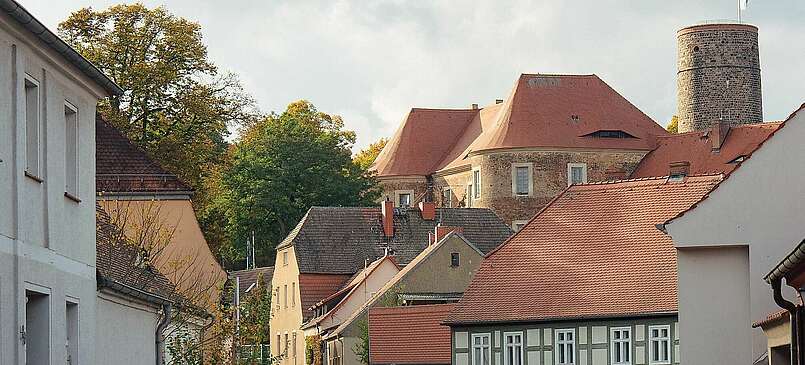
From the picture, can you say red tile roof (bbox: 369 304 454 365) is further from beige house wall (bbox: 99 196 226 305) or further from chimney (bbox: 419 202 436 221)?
chimney (bbox: 419 202 436 221)

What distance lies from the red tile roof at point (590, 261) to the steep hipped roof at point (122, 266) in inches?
802

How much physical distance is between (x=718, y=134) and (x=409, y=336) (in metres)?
47.8

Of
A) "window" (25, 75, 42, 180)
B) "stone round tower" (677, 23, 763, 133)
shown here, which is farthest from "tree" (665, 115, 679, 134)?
"window" (25, 75, 42, 180)

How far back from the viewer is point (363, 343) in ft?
201

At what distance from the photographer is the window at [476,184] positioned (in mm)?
102688

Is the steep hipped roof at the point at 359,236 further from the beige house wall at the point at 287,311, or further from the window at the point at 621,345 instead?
the window at the point at 621,345

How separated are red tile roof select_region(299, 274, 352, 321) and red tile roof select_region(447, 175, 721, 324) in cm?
2530

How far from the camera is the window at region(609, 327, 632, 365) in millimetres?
48062

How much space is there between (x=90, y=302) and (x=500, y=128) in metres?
83.6

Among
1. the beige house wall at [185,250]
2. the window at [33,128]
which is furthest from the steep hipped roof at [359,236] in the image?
the window at [33,128]

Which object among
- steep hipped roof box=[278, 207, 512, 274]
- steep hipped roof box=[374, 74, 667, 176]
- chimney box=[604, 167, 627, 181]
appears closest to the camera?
chimney box=[604, 167, 627, 181]

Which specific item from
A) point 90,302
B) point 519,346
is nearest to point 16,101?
point 90,302

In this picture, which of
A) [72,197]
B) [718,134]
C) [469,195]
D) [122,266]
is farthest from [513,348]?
[469,195]

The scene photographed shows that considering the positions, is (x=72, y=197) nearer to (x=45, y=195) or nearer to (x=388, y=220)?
(x=45, y=195)
